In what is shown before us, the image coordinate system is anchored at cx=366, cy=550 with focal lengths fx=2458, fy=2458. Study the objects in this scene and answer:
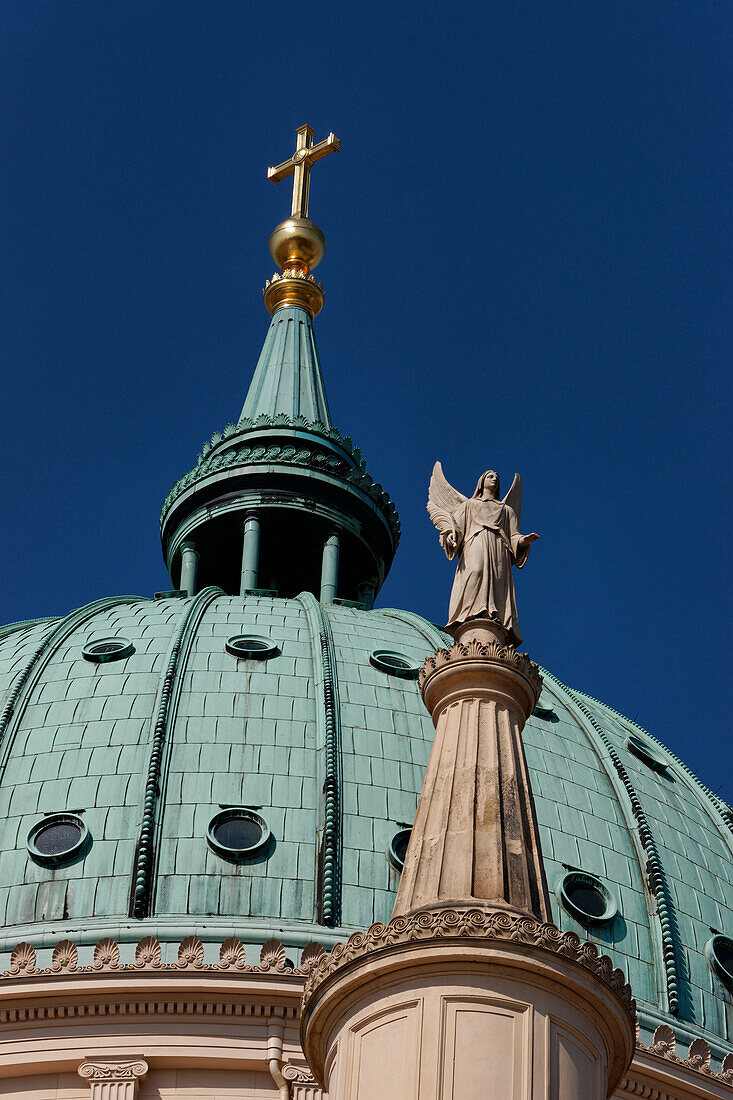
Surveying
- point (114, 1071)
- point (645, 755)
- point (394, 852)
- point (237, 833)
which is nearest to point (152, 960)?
point (114, 1071)

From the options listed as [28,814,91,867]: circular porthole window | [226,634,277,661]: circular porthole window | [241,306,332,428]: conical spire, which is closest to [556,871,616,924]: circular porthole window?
[28,814,91,867]: circular porthole window

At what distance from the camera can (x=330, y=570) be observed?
55.7 m

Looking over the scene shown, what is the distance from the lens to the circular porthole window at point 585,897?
1539 inches

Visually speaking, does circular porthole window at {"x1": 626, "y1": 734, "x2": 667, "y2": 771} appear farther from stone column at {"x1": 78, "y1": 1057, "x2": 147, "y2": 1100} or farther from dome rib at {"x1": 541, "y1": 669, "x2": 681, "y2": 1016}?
stone column at {"x1": 78, "y1": 1057, "x2": 147, "y2": 1100}

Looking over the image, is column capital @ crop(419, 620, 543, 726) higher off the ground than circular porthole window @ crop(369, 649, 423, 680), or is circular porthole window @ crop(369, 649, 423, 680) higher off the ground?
circular porthole window @ crop(369, 649, 423, 680)

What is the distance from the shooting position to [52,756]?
4150 cm

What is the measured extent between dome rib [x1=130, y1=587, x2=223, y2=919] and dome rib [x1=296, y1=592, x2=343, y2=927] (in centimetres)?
240

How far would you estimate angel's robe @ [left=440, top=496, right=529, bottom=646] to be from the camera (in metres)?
24.3

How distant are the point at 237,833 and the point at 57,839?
286 cm

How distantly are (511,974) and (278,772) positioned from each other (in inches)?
800

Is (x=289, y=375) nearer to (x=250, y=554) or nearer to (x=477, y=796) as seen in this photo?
(x=250, y=554)

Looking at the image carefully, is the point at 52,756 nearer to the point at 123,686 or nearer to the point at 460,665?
the point at 123,686

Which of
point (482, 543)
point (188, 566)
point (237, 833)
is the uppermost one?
point (188, 566)

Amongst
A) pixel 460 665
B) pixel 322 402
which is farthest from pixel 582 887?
pixel 322 402
